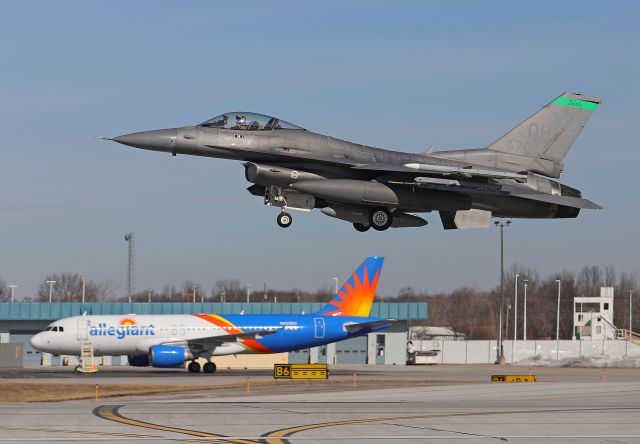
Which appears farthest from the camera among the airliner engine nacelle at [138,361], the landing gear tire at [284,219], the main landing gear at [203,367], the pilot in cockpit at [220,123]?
the airliner engine nacelle at [138,361]

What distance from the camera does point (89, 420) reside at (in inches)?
1640

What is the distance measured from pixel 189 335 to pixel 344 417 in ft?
121

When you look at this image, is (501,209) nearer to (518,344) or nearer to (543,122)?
(543,122)

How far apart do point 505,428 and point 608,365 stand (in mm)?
74296

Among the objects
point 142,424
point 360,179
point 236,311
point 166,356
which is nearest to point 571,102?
point 360,179

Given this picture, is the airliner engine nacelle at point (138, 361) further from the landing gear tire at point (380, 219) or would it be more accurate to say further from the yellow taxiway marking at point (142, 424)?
the landing gear tire at point (380, 219)

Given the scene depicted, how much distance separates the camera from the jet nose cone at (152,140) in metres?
35.0

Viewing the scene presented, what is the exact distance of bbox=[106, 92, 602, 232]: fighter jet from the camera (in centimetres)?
3556

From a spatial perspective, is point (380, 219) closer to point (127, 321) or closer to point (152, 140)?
point (152, 140)

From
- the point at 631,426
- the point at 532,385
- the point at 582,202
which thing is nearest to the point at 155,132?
the point at 582,202

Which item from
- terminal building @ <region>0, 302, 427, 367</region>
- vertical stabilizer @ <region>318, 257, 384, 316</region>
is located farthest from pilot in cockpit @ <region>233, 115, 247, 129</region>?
terminal building @ <region>0, 302, 427, 367</region>

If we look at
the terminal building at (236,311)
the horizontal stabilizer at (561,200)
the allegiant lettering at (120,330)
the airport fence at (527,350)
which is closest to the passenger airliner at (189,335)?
the allegiant lettering at (120,330)

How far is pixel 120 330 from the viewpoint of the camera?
253 ft

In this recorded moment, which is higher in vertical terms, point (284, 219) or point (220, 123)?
point (220, 123)
